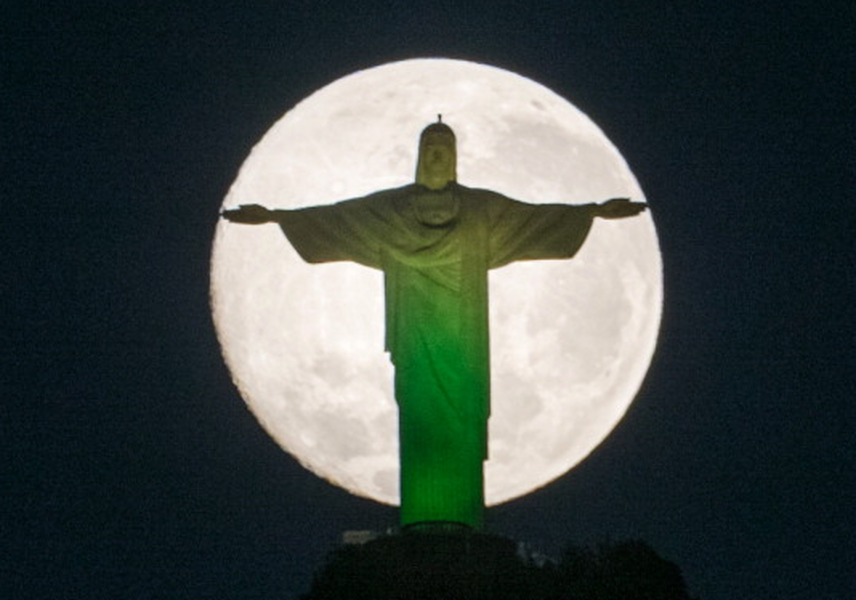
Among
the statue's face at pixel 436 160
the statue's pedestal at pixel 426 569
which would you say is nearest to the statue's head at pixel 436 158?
the statue's face at pixel 436 160

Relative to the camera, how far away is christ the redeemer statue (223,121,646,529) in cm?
2406

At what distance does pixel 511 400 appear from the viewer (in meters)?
24.9

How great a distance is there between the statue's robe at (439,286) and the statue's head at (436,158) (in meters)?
0.12

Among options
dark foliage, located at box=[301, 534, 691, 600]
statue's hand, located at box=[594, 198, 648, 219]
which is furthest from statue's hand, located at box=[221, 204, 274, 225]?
dark foliage, located at box=[301, 534, 691, 600]

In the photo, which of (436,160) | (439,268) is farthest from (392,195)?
(439,268)

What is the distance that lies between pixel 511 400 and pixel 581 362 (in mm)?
756

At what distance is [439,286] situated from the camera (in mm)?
24625

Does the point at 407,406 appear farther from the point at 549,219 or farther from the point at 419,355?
the point at 549,219

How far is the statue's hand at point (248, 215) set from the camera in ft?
81.8

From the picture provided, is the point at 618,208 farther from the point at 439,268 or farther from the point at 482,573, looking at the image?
the point at 482,573

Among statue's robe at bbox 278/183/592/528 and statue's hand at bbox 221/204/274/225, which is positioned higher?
statue's hand at bbox 221/204/274/225

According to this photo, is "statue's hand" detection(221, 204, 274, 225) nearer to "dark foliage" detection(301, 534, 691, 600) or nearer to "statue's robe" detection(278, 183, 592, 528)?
"statue's robe" detection(278, 183, 592, 528)

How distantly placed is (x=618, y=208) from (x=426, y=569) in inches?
152

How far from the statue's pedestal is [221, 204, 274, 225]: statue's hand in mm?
3253
